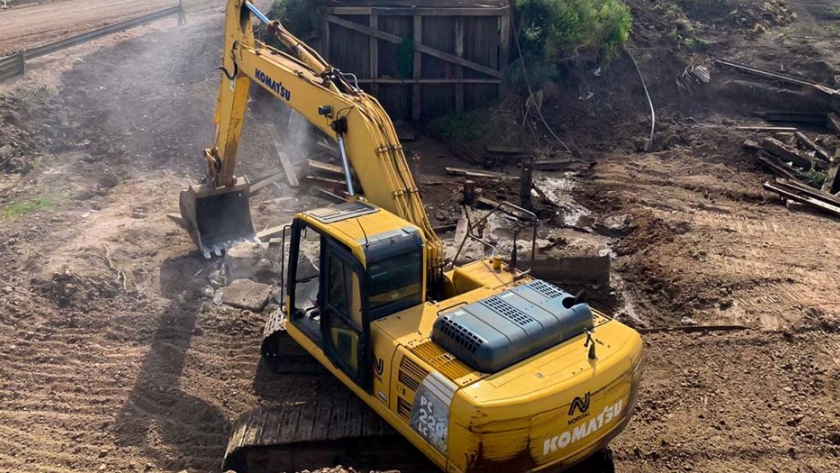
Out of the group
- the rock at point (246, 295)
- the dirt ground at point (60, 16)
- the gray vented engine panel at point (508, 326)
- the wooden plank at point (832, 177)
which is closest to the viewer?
the gray vented engine panel at point (508, 326)

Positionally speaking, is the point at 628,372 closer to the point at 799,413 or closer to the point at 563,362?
the point at 563,362

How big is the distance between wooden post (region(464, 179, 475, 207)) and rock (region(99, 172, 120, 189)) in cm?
640

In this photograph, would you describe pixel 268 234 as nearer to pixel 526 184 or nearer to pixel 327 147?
pixel 327 147

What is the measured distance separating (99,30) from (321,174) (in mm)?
8244

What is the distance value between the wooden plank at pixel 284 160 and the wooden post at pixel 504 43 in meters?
5.27

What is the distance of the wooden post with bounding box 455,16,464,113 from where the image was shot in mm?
16562

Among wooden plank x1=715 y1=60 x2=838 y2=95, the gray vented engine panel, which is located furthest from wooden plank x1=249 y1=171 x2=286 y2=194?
wooden plank x1=715 y1=60 x2=838 y2=95

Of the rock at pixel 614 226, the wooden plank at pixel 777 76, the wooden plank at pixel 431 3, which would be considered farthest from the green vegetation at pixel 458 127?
the wooden plank at pixel 777 76

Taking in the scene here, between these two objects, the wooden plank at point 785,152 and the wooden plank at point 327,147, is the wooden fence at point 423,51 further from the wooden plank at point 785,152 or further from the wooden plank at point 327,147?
the wooden plank at point 785,152

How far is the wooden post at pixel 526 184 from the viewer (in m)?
13.1

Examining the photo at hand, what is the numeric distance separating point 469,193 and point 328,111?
19.5 feet

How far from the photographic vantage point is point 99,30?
1845 centimetres

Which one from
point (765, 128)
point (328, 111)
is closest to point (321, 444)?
point (328, 111)

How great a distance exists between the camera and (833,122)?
17000 millimetres
